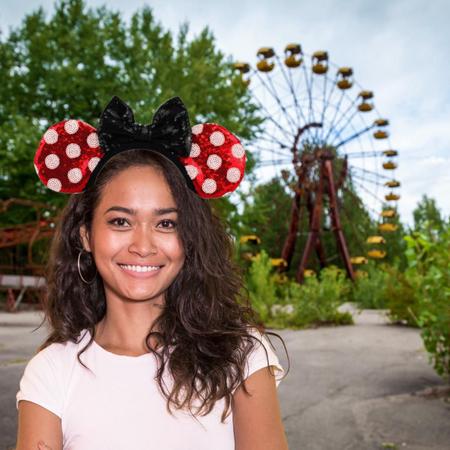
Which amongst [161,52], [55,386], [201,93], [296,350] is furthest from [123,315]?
[161,52]

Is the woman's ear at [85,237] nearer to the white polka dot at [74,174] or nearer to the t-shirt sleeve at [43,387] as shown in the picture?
the white polka dot at [74,174]

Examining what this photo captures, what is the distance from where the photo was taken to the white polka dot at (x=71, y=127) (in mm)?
1735

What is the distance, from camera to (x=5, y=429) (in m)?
3.59

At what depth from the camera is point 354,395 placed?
15.2 ft

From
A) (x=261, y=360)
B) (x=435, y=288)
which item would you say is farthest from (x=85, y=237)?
(x=435, y=288)

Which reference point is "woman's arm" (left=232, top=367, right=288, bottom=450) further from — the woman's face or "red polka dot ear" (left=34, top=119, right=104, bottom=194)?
"red polka dot ear" (left=34, top=119, right=104, bottom=194)

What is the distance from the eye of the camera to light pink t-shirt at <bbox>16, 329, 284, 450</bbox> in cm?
147

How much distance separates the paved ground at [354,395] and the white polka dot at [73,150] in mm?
2232

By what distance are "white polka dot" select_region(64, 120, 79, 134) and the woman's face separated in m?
0.22

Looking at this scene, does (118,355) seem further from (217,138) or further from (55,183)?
(217,138)

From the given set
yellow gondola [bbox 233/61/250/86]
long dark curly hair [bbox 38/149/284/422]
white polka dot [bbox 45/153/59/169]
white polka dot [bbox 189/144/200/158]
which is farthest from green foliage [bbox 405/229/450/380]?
yellow gondola [bbox 233/61/250/86]

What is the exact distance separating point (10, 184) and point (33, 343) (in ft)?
39.3

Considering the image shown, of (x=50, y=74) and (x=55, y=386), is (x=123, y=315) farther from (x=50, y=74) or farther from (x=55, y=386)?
(x=50, y=74)

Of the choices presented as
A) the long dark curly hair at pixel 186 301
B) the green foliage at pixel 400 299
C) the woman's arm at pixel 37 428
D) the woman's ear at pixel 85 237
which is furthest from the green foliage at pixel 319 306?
the woman's arm at pixel 37 428
